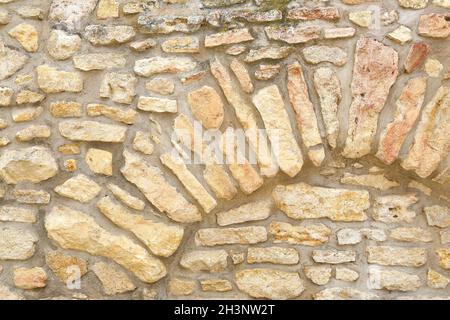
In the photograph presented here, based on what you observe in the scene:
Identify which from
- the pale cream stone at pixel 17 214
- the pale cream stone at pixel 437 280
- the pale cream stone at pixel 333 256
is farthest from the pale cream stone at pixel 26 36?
the pale cream stone at pixel 437 280

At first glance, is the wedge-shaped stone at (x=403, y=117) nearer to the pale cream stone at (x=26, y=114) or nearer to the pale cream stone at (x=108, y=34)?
the pale cream stone at (x=108, y=34)

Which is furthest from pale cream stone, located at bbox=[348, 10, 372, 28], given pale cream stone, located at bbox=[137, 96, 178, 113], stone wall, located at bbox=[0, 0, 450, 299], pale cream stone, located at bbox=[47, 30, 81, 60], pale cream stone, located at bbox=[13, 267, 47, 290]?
pale cream stone, located at bbox=[13, 267, 47, 290]

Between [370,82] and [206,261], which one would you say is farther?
[206,261]

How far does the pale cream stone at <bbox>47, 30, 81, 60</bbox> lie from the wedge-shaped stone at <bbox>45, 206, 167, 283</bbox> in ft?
2.00

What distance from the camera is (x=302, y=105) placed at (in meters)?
2.33

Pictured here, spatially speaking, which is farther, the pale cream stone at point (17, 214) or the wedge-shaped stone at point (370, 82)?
the pale cream stone at point (17, 214)

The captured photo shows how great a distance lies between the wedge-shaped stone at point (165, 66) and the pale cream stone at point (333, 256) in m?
0.87

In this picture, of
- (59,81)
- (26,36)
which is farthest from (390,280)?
(26,36)

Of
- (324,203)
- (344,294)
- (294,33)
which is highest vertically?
(294,33)

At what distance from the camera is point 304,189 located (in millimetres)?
2428

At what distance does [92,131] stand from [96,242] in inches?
17.1

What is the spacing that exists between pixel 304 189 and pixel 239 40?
25.0 inches

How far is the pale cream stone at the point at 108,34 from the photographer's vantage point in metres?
2.43

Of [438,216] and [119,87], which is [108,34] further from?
[438,216]
